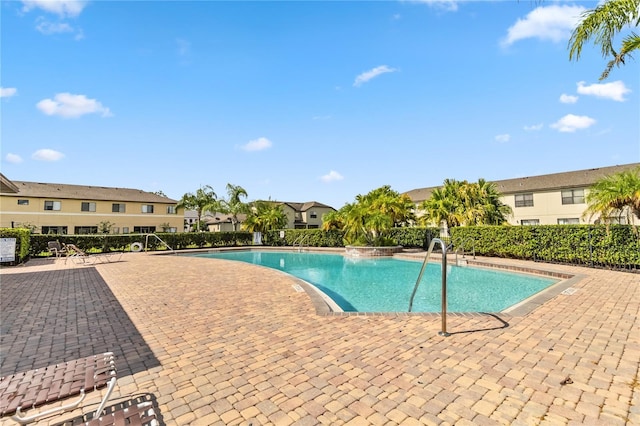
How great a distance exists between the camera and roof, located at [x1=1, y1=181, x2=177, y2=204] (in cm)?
3548

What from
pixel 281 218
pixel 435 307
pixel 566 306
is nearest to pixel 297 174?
pixel 281 218

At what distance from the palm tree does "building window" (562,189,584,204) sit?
19.0m

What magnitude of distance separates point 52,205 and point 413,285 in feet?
141

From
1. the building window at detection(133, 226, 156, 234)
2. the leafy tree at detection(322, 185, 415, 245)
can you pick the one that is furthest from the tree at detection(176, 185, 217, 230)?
the leafy tree at detection(322, 185, 415, 245)

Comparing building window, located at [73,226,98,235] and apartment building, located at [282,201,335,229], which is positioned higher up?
apartment building, located at [282,201,335,229]

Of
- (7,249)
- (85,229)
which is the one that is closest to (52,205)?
(85,229)

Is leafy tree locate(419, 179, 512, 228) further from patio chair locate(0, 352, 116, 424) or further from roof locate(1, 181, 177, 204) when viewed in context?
roof locate(1, 181, 177, 204)

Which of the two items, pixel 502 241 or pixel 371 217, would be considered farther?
pixel 371 217

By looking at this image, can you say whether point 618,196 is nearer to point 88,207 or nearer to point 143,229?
point 143,229

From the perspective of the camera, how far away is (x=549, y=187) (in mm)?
29625

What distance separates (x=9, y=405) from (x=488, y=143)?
21971 millimetres

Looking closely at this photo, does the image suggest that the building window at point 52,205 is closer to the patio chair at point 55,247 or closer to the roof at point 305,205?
the patio chair at point 55,247

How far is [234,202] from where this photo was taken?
39.1 metres

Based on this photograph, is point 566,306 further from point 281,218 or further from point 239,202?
point 239,202
